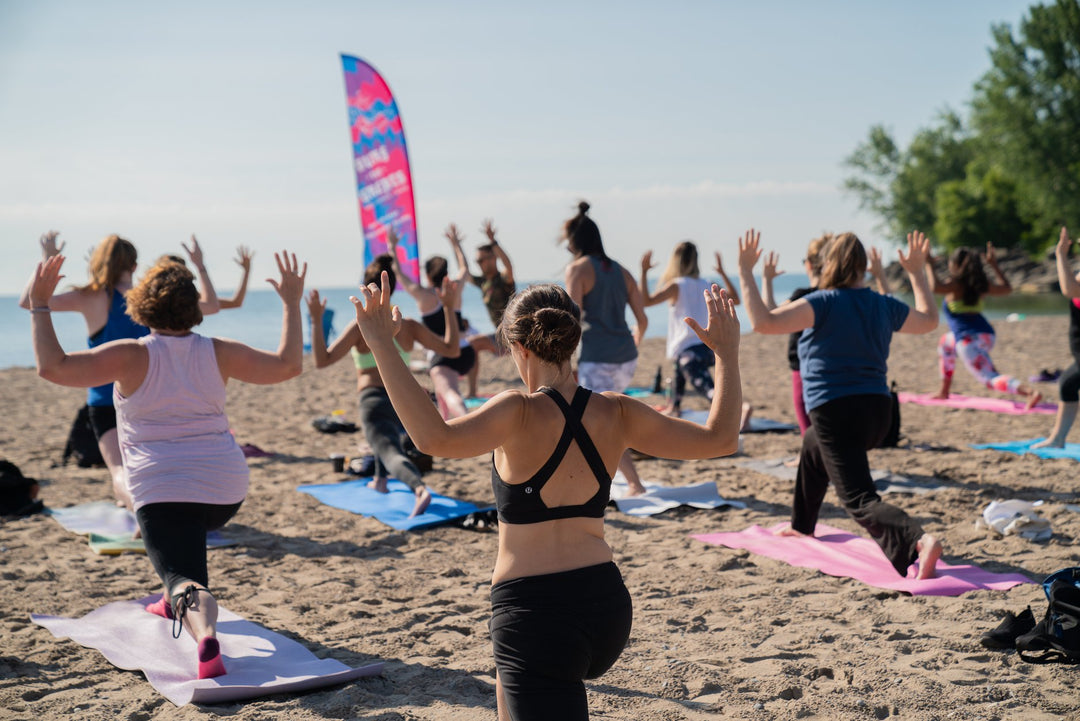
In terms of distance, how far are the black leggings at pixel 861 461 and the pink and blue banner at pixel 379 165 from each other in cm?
901

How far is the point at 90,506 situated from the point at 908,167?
Answer: 71.7 m

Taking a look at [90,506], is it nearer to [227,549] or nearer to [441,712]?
[227,549]

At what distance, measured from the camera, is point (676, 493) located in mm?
6625

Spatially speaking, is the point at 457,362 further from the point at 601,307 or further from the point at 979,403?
the point at 979,403

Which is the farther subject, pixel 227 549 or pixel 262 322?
pixel 262 322

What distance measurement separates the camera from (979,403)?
1060 centimetres

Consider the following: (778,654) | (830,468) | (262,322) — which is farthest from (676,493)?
(262,322)

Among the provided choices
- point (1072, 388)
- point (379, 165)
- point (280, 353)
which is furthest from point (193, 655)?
point (379, 165)

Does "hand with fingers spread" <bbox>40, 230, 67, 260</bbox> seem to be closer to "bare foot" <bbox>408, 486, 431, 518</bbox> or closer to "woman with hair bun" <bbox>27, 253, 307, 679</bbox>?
"woman with hair bun" <bbox>27, 253, 307, 679</bbox>

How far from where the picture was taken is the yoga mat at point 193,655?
3432 mm

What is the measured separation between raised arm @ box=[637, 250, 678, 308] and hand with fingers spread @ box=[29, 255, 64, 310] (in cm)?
449

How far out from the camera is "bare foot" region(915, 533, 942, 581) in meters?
4.37

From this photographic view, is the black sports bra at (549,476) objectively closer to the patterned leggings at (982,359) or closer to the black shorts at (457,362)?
the black shorts at (457,362)

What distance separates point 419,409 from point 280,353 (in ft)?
5.72
